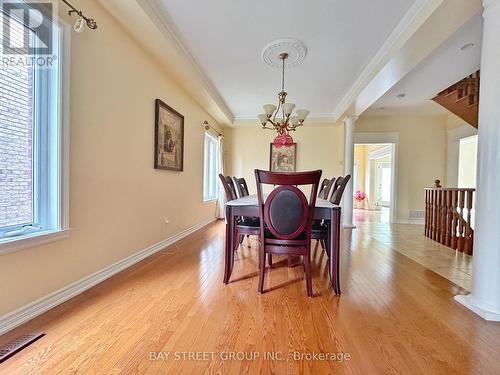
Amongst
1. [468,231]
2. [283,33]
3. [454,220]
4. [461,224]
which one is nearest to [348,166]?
[454,220]

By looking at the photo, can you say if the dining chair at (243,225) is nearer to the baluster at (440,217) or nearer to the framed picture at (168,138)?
the framed picture at (168,138)

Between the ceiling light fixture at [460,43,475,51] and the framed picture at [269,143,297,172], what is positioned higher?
the ceiling light fixture at [460,43,475,51]

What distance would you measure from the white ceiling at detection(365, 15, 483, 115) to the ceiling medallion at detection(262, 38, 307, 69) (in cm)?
162

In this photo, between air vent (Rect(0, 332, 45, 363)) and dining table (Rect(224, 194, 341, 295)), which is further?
dining table (Rect(224, 194, 341, 295))

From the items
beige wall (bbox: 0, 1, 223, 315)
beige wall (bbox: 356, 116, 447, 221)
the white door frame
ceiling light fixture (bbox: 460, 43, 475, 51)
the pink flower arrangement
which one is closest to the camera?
beige wall (bbox: 0, 1, 223, 315)

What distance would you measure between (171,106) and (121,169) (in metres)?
1.46

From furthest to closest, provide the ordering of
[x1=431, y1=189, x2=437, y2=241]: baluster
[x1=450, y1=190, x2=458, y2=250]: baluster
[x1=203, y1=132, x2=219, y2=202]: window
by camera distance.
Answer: [x1=203, y1=132, x2=219, y2=202]: window → [x1=431, y1=189, x2=437, y2=241]: baluster → [x1=450, y1=190, x2=458, y2=250]: baluster

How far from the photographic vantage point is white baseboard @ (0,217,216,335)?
144 cm

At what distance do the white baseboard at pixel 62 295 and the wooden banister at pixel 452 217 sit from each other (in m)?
4.17

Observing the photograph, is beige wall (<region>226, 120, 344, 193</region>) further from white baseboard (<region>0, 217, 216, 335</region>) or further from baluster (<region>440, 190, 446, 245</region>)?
white baseboard (<region>0, 217, 216, 335</region>)

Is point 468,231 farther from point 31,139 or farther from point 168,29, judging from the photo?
point 31,139

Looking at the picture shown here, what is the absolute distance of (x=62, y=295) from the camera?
177 cm

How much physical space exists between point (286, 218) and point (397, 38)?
2325 millimetres

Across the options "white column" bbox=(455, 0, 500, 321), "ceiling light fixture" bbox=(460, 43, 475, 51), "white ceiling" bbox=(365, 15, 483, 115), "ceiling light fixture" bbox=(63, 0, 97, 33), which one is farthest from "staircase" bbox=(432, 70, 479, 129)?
"ceiling light fixture" bbox=(63, 0, 97, 33)
